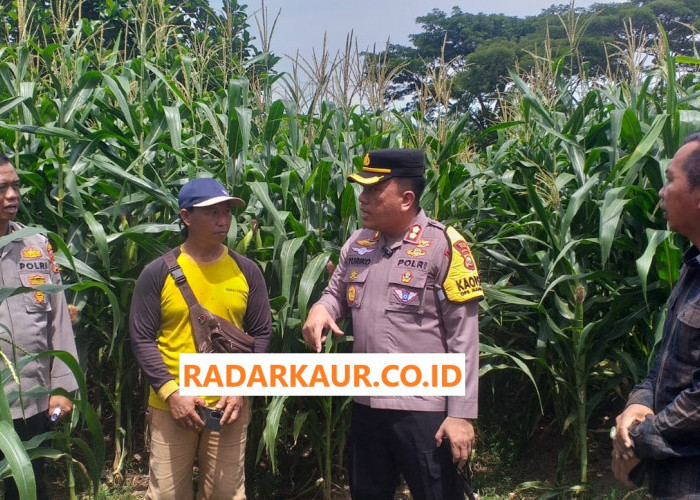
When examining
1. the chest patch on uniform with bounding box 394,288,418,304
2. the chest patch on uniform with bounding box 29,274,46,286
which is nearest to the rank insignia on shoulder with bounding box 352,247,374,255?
the chest patch on uniform with bounding box 394,288,418,304

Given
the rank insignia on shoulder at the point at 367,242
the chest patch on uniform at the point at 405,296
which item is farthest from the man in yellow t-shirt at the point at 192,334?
the chest patch on uniform at the point at 405,296

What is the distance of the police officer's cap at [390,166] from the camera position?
2.59 meters

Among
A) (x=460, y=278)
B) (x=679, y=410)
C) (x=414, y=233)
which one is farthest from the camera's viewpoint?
(x=414, y=233)

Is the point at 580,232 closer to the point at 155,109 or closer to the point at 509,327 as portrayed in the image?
the point at 509,327

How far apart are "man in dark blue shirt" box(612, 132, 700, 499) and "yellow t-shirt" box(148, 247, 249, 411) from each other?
1510mm

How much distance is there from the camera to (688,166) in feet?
6.12

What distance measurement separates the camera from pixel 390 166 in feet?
8.50

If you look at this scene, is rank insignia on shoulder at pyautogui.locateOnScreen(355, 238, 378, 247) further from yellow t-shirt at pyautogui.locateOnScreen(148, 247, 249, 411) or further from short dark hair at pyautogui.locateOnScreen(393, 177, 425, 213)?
yellow t-shirt at pyautogui.locateOnScreen(148, 247, 249, 411)

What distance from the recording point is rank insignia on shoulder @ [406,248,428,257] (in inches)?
102

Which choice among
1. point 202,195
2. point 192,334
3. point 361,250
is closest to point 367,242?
point 361,250

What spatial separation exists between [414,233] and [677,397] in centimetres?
112

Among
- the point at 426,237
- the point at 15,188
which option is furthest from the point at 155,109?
the point at 426,237

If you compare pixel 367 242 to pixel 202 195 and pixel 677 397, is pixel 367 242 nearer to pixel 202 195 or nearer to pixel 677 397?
pixel 202 195

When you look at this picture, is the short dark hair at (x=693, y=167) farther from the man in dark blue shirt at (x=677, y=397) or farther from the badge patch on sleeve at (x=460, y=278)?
the badge patch on sleeve at (x=460, y=278)
